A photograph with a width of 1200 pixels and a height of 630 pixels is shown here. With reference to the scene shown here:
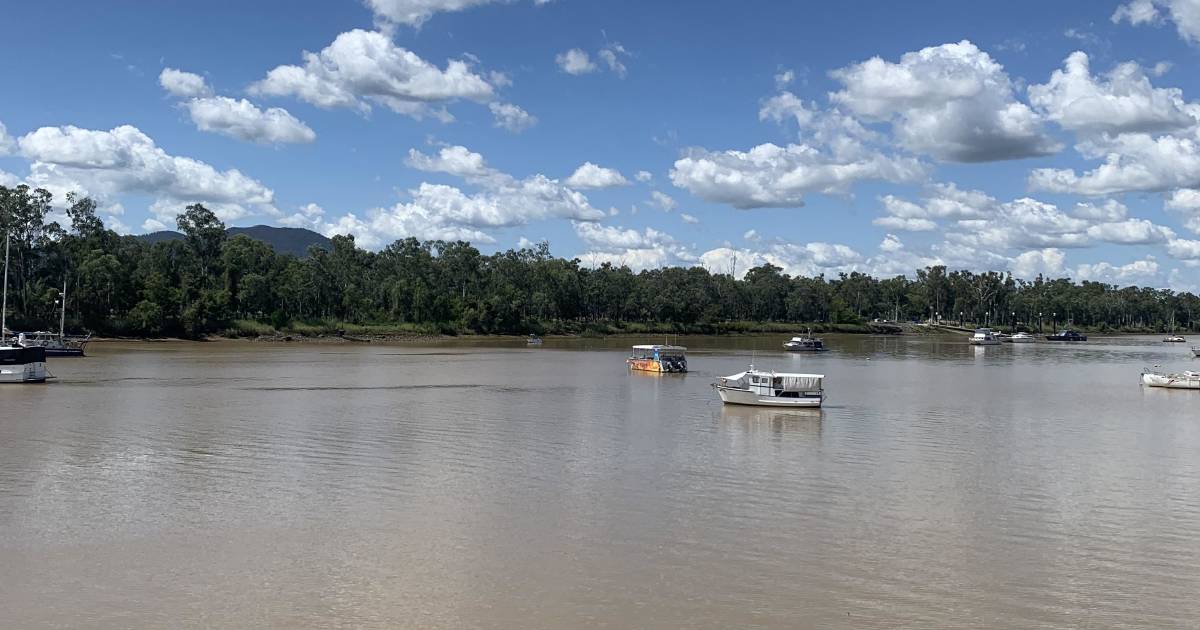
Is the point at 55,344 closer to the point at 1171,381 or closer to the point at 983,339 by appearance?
the point at 1171,381

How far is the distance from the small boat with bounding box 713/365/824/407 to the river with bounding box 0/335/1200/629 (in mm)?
1143

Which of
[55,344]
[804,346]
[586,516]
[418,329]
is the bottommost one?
[586,516]

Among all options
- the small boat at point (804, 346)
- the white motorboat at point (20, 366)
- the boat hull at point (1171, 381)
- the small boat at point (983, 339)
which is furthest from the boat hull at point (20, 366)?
the small boat at point (983, 339)

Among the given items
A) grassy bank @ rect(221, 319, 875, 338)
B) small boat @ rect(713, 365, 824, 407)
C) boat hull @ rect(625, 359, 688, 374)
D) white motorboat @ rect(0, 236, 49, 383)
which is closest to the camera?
small boat @ rect(713, 365, 824, 407)

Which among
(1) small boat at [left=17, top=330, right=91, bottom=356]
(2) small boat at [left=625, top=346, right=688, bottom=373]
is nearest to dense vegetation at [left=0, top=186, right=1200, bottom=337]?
(1) small boat at [left=17, top=330, right=91, bottom=356]

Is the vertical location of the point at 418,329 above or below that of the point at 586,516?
above

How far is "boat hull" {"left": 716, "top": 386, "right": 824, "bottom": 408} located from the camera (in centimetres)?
5016

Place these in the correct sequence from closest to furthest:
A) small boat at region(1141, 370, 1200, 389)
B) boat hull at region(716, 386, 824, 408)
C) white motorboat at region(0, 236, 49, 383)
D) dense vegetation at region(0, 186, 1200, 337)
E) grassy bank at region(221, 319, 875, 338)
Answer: boat hull at region(716, 386, 824, 408) < white motorboat at region(0, 236, 49, 383) < small boat at region(1141, 370, 1200, 389) < dense vegetation at region(0, 186, 1200, 337) < grassy bank at region(221, 319, 875, 338)

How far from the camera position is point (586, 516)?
78.9ft

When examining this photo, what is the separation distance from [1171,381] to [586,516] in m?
63.0

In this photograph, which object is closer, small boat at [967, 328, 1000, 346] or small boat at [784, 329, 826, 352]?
small boat at [784, 329, 826, 352]

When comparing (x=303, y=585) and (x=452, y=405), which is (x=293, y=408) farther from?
(x=303, y=585)

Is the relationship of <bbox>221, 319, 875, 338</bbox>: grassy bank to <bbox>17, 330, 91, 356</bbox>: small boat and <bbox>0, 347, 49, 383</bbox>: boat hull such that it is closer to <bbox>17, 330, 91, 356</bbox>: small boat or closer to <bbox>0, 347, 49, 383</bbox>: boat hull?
<bbox>17, 330, 91, 356</bbox>: small boat

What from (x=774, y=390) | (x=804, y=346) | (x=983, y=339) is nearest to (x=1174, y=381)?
(x=774, y=390)
